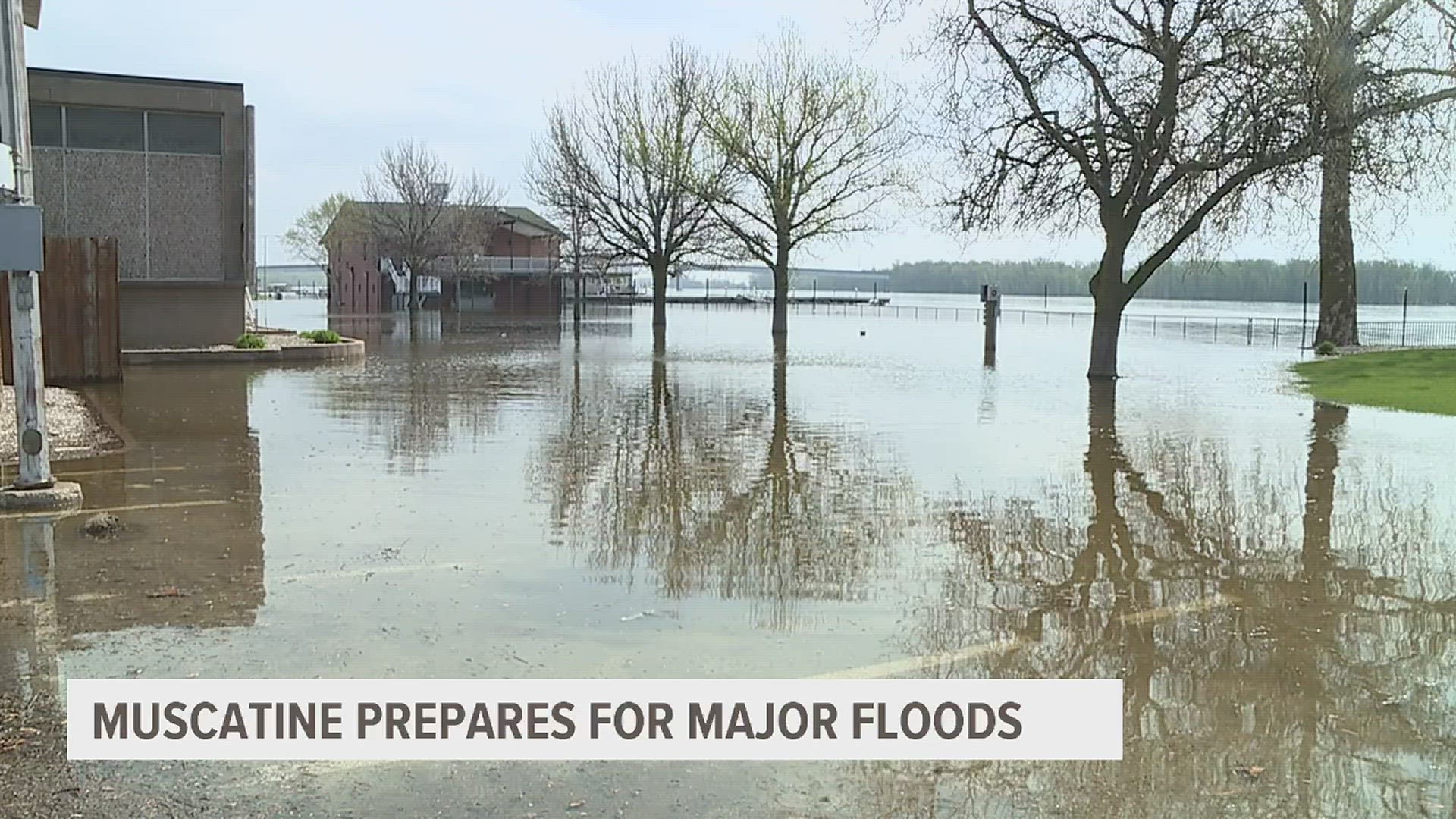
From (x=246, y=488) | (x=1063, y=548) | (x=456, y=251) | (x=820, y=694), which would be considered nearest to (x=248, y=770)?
(x=820, y=694)

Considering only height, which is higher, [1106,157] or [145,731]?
[1106,157]

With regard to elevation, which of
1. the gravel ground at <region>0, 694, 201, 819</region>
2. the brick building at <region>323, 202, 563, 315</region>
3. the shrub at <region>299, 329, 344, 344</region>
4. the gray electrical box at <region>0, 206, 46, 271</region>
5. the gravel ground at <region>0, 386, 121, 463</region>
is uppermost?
the brick building at <region>323, 202, 563, 315</region>

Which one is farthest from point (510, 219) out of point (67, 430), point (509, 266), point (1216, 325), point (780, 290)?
point (67, 430)

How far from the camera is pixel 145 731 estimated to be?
4.69 m

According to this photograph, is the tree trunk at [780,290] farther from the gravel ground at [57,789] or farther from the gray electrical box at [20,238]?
the gravel ground at [57,789]

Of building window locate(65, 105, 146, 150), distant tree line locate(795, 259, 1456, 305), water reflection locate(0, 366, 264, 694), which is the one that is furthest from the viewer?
distant tree line locate(795, 259, 1456, 305)

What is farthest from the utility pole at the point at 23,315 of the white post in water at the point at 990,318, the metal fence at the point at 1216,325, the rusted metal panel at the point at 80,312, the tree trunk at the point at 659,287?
the tree trunk at the point at 659,287

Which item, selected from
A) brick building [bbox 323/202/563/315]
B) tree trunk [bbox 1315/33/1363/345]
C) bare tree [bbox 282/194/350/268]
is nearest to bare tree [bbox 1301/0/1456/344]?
tree trunk [bbox 1315/33/1363/345]

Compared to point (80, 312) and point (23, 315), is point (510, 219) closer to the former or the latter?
point (80, 312)

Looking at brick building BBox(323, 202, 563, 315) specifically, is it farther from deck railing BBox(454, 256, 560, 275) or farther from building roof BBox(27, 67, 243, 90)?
building roof BBox(27, 67, 243, 90)

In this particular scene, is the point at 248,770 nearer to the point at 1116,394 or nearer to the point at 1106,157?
the point at 1116,394

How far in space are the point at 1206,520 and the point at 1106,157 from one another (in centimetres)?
1378

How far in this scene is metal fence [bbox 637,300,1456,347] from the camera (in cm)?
3988

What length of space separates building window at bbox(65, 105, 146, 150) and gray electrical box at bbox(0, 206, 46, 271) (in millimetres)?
17873
